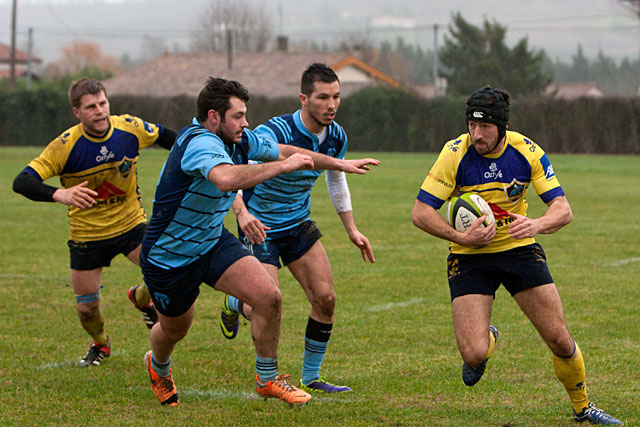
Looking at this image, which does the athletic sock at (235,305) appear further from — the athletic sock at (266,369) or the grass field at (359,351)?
the athletic sock at (266,369)

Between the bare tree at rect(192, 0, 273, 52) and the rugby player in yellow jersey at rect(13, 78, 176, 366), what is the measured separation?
89517 mm

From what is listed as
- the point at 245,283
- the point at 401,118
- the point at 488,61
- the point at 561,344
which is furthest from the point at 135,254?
the point at 488,61

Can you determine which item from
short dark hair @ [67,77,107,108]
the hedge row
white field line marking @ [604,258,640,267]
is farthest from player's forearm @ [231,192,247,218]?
the hedge row

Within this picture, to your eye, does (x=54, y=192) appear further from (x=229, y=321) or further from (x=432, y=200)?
(x=432, y=200)

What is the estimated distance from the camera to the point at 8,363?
725 centimetres

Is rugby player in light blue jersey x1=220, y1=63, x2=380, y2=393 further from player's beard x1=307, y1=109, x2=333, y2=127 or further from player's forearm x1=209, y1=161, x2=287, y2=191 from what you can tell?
player's forearm x1=209, y1=161, x2=287, y2=191

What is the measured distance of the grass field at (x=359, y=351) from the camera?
5879 millimetres

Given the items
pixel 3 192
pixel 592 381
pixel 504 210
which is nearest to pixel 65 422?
pixel 504 210

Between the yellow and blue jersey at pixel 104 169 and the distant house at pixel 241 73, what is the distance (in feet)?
178

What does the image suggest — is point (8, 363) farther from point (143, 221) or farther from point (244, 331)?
point (244, 331)

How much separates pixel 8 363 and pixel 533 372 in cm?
442

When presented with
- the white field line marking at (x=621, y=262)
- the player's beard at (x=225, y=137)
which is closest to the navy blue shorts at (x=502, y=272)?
the player's beard at (x=225, y=137)

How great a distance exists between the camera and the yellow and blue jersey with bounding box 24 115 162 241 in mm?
7227

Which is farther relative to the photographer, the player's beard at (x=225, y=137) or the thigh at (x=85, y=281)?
the thigh at (x=85, y=281)
